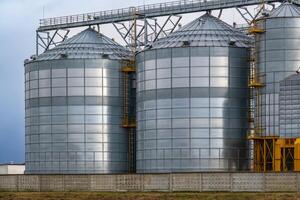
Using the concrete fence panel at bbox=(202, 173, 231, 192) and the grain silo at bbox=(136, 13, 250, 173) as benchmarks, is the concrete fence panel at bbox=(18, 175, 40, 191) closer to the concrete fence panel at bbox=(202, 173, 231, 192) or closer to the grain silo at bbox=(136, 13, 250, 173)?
the grain silo at bbox=(136, 13, 250, 173)

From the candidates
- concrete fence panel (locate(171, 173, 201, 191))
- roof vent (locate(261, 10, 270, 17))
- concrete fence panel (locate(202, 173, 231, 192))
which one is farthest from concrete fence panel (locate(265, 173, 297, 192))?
roof vent (locate(261, 10, 270, 17))

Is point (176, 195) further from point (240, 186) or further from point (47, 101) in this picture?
point (47, 101)

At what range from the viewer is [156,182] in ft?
247

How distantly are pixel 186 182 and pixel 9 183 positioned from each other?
21327mm

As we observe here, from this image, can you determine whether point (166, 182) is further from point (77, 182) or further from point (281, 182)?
point (281, 182)

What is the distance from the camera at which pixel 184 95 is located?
9219 centimetres

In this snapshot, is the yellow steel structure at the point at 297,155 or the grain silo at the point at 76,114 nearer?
the yellow steel structure at the point at 297,155

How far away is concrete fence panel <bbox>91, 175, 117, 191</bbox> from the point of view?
7794 centimetres

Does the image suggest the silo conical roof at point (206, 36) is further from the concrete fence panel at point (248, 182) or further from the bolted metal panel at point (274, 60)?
the concrete fence panel at point (248, 182)

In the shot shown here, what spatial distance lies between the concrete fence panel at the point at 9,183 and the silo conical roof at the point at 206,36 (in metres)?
24.2

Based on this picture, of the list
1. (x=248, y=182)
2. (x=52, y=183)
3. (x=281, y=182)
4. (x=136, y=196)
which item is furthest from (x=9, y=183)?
(x=281, y=182)

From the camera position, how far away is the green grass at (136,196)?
6931cm

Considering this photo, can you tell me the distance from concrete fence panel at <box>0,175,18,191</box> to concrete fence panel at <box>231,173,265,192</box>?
24984 millimetres

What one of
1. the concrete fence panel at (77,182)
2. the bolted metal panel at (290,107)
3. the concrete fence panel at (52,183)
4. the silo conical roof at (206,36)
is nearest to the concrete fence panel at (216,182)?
the concrete fence panel at (77,182)
